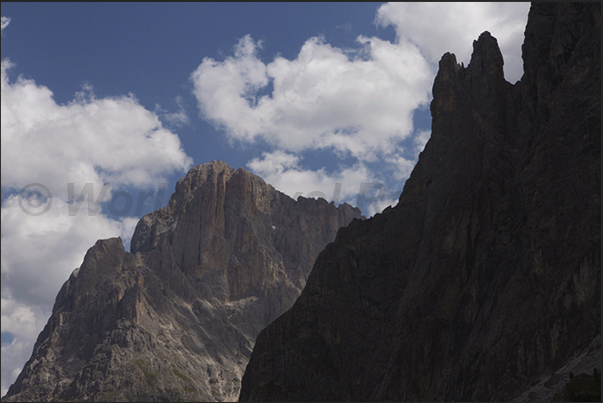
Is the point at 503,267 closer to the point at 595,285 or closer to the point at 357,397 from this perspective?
the point at 595,285

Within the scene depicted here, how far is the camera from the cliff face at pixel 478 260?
11200cm

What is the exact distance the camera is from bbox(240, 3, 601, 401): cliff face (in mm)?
112000

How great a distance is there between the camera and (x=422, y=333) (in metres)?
146

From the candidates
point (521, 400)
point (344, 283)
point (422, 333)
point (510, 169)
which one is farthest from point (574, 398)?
point (344, 283)

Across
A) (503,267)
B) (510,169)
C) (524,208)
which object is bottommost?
(503,267)

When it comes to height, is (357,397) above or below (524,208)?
below

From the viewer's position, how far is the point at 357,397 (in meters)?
161

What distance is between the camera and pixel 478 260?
14012cm

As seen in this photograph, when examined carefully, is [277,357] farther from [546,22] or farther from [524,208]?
[546,22]

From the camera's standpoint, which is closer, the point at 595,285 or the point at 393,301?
the point at 595,285

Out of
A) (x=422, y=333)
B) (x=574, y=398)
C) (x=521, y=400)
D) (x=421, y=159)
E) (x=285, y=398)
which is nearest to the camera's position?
(x=574, y=398)

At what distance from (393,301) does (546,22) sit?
242 ft

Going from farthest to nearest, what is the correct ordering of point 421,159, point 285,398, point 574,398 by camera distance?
1. point 421,159
2. point 285,398
3. point 574,398

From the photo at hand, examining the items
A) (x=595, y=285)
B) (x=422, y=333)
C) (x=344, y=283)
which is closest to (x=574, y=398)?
(x=595, y=285)
